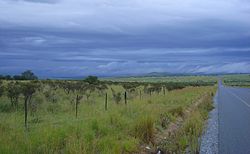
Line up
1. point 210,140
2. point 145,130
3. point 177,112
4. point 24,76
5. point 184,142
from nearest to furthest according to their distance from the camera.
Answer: point 184,142 < point 145,130 < point 210,140 < point 177,112 < point 24,76

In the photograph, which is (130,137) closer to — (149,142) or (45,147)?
(149,142)

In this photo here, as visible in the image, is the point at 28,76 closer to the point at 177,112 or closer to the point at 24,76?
the point at 24,76

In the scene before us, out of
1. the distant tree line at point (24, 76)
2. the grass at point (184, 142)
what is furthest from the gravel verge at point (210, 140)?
the distant tree line at point (24, 76)

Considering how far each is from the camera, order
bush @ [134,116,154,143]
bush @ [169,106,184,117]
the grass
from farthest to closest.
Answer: bush @ [169,106,184,117] < bush @ [134,116,154,143] < the grass

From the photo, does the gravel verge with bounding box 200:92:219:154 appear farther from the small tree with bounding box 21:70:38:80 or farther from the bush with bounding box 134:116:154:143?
the small tree with bounding box 21:70:38:80

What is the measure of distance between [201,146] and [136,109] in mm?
6462

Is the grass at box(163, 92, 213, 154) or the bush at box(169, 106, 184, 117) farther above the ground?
the bush at box(169, 106, 184, 117)

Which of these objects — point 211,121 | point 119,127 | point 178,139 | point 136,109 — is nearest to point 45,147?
point 119,127

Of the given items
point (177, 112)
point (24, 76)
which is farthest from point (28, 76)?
point (177, 112)

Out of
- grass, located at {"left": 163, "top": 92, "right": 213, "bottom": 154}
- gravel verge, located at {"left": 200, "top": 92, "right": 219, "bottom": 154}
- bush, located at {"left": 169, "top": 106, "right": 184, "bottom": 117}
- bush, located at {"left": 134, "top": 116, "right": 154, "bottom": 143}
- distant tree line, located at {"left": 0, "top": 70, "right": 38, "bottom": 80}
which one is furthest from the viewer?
distant tree line, located at {"left": 0, "top": 70, "right": 38, "bottom": 80}

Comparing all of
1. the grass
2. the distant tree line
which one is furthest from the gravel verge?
the distant tree line

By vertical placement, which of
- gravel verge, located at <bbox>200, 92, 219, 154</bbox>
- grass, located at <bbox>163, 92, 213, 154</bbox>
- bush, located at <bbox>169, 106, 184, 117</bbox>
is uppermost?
bush, located at <bbox>169, 106, 184, 117</bbox>

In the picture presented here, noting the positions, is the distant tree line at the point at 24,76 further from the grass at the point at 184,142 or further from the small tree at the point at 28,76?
the grass at the point at 184,142

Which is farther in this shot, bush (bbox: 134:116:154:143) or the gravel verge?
bush (bbox: 134:116:154:143)
